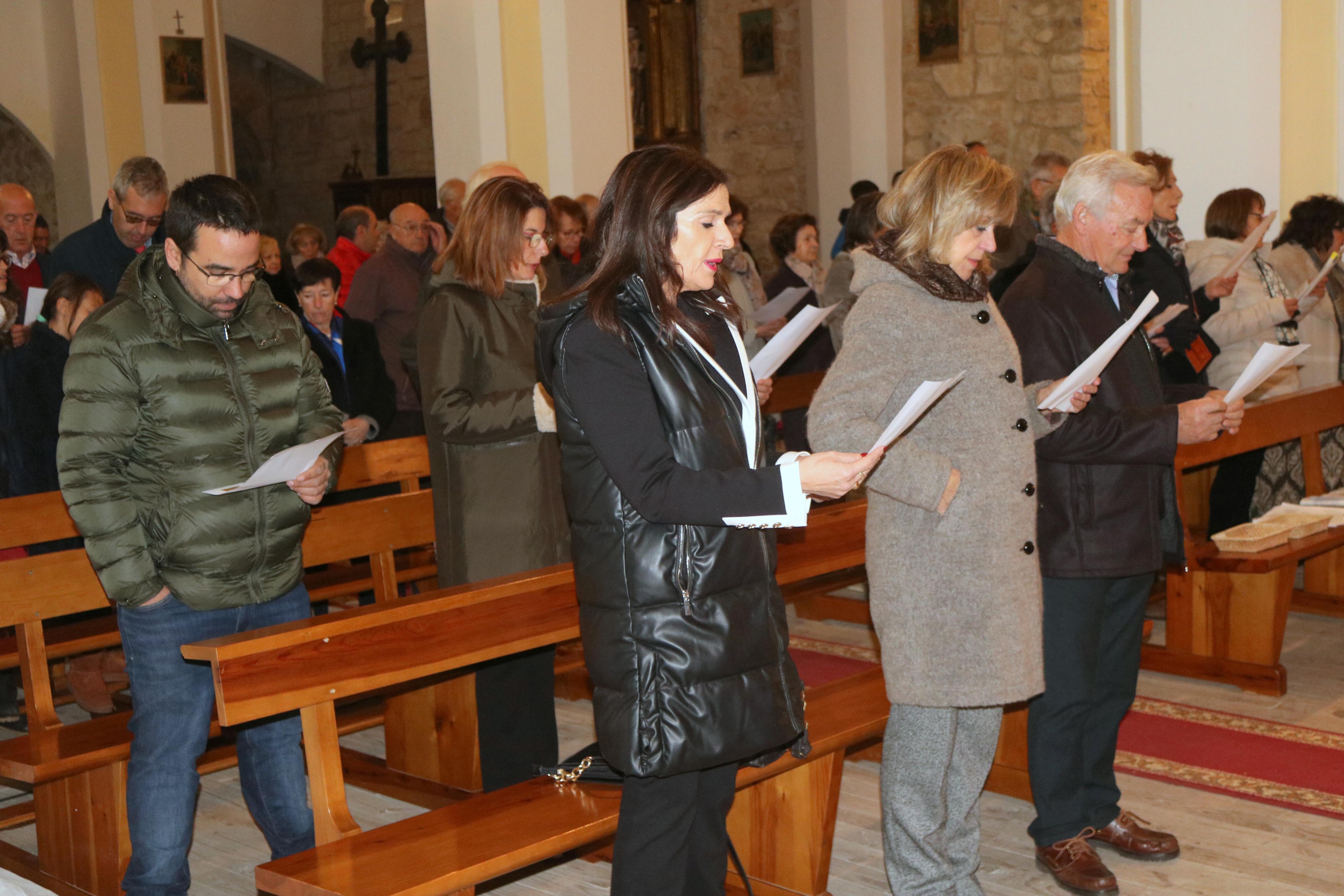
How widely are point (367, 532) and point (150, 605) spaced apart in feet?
4.45

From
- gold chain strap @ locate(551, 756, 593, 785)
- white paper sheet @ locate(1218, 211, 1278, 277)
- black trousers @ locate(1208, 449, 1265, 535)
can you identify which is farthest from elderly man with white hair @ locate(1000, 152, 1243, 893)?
black trousers @ locate(1208, 449, 1265, 535)

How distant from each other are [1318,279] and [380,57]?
11.1 meters

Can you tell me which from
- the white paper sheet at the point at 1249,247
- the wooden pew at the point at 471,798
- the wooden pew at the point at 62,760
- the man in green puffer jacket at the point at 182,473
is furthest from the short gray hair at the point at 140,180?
the white paper sheet at the point at 1249,247

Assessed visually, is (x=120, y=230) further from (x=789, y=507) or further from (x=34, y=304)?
(x=789, y=507)

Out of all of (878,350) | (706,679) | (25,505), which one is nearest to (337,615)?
(706,679)

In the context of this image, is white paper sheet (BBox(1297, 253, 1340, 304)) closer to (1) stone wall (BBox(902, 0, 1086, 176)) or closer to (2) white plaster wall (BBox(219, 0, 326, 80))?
(1) stone wall (BBox(902, 0, 1086, 176))

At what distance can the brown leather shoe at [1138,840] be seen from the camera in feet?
10.6

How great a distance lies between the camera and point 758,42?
12.6m

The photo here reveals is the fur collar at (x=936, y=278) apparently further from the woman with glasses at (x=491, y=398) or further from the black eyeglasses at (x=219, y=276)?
the black eyeglasses at (x=219, y=276)

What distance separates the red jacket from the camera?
24.1ft

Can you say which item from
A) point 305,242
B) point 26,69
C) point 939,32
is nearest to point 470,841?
point 305,242

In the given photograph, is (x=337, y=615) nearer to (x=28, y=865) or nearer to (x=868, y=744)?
(x=28, y=865)

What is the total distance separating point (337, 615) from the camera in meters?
2.73

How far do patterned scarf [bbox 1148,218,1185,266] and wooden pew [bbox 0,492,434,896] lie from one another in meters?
3.66
